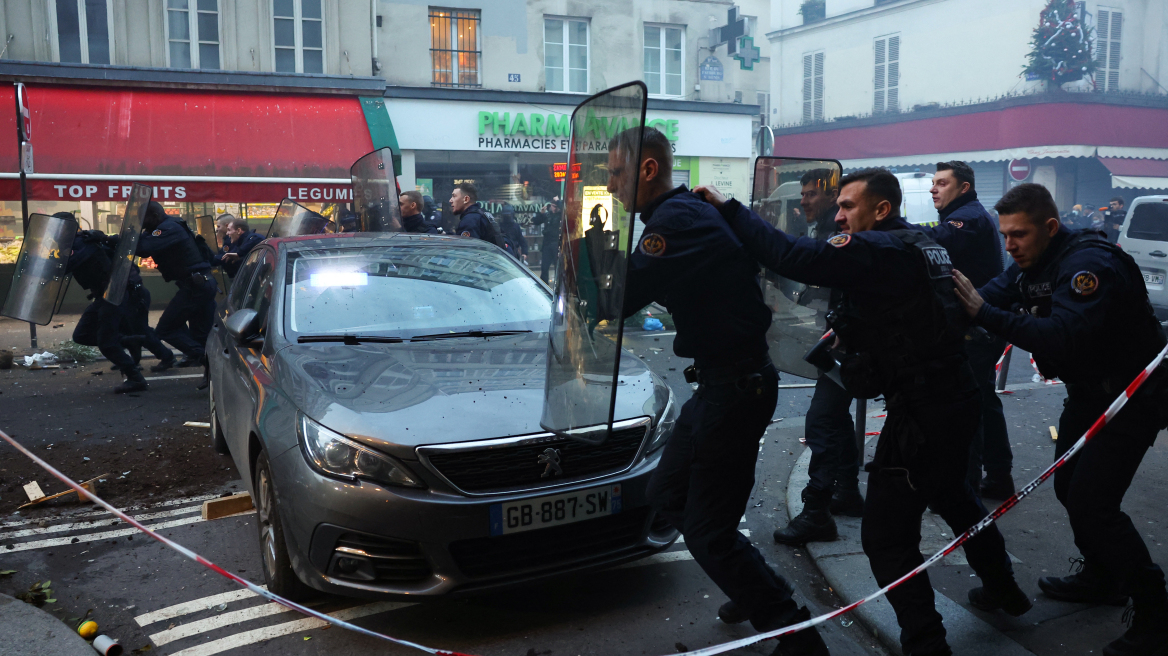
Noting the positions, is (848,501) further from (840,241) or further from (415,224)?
(415,224)

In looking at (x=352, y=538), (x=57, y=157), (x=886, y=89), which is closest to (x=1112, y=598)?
(x=352, y=538)

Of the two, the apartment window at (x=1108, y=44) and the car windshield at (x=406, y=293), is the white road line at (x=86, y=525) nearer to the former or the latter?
the car windshield at (x=406, y=293)

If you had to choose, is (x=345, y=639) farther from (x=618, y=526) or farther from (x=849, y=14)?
(x=849, y=14)

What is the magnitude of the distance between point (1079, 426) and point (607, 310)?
72.8 inches

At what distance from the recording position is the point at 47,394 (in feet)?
27.3

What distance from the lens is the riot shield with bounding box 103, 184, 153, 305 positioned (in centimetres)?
800

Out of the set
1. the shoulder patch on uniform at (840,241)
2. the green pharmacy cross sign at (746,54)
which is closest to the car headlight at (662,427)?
the shoulder patch on uniform at (840,241)

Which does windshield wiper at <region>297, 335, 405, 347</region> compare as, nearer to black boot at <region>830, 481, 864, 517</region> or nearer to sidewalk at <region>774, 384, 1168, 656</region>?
sidewalk at <region>774, 384, 1168, 656</region>

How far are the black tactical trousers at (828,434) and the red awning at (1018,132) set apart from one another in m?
26.5

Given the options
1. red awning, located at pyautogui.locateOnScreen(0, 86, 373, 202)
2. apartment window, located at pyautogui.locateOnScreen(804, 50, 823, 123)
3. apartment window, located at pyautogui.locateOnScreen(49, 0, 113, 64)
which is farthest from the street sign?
apartment window, located at pyautogui.locateOnScreen(49, 0, 113, 64)

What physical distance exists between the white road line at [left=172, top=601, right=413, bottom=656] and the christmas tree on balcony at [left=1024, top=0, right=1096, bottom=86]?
103ft

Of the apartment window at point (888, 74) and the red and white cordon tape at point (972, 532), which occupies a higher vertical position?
the apartment window at point (888, 74)

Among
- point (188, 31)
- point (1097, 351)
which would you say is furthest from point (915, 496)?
point (188, 31)

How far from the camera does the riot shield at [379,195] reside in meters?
8.91
